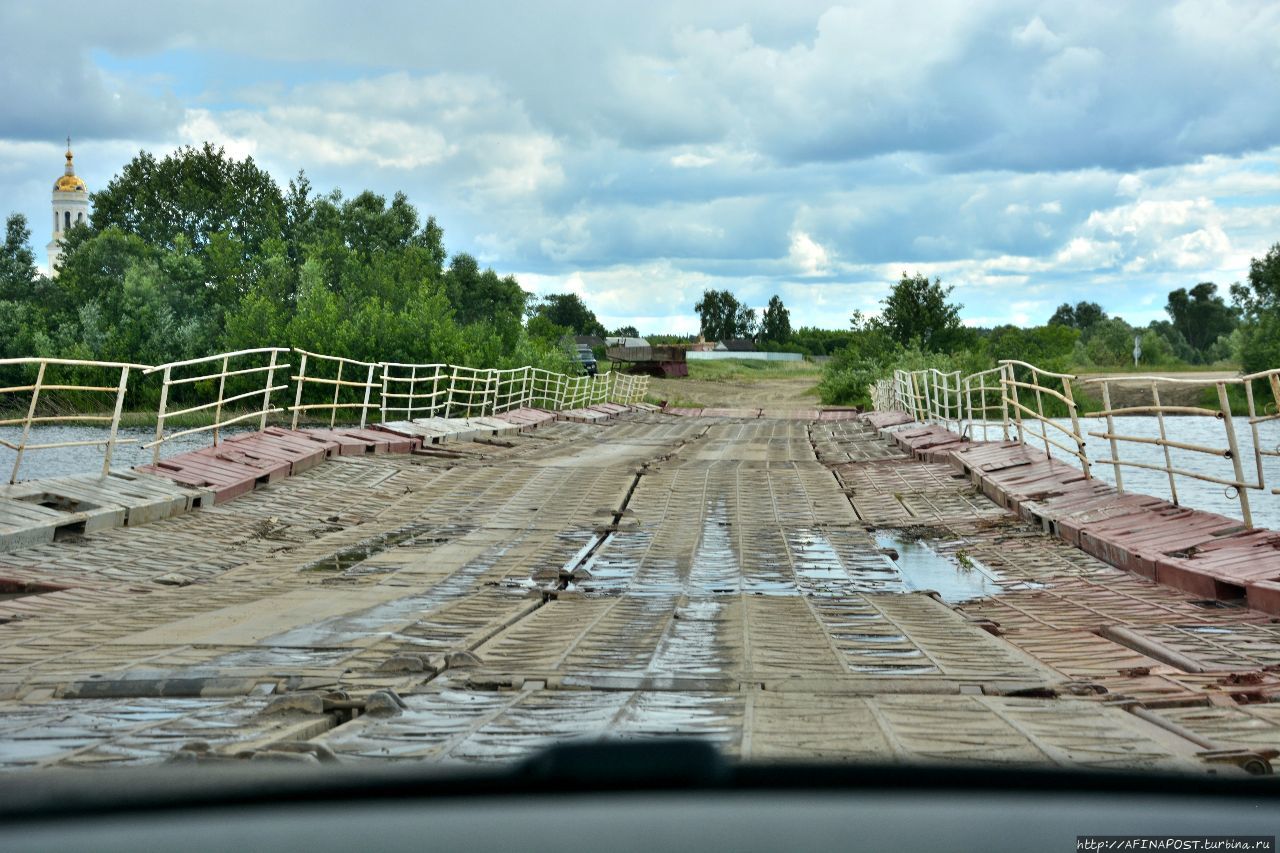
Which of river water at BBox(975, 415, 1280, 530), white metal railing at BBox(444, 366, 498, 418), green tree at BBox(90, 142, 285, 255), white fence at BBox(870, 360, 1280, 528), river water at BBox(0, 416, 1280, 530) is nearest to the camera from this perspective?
white fence at BBox(870, 360, 1280, 528)

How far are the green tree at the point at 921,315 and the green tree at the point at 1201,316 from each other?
80325 millimetres

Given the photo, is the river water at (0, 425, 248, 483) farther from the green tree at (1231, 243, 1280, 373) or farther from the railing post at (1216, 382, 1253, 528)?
the green tree at (1231, 243, 1280, 373)

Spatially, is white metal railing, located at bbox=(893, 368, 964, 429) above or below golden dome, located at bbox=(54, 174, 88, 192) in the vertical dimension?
below

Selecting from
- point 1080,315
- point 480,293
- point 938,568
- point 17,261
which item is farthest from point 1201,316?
point 938,568

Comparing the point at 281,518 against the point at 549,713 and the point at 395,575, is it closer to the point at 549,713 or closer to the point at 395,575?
the point at 395,575

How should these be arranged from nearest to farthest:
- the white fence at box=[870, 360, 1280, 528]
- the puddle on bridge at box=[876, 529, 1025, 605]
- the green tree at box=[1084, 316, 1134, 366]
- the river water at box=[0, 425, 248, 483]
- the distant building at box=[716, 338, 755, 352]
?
1. the white fence at box=[870, 360, 1280, 528]
2. the puddle on bridge at box=[876, 529, 1025, 605]
3. the river water at box=[0, 425, 248, 483]
4. the green tree at box=[1084, 316, 1134, 366]
5. the distant building at box=[716, 338, 755, 352]

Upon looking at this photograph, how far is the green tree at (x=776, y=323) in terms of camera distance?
149625 mm

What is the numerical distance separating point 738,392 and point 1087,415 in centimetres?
6544

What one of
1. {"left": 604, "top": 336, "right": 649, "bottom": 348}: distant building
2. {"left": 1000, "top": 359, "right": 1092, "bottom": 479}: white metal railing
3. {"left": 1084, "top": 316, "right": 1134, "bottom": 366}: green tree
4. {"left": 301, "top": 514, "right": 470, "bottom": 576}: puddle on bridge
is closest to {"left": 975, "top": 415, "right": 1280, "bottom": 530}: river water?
{"left": 1000, "top": 359, "right": 1092, "bottom": 479}: white metal railing

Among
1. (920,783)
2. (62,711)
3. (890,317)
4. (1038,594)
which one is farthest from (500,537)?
(890,317)

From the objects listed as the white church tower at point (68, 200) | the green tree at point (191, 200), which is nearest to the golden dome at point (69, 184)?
the white church tower at point (68, 200)

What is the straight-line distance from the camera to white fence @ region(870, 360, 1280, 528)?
8.93m

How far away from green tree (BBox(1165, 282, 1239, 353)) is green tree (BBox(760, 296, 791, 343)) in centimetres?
4362

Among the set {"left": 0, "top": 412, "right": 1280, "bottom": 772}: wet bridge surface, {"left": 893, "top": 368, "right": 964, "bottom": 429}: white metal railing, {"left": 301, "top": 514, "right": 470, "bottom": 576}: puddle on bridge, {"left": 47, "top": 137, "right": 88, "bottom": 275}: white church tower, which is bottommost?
{"left": 301, "top": 514, "right": 470, "bottom": 576}: puddle on bridge
